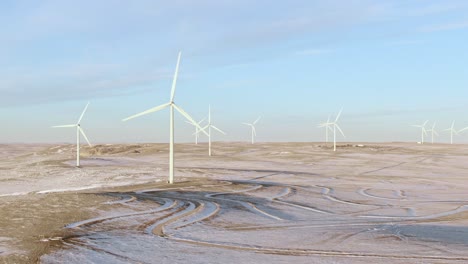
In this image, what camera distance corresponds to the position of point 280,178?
4197 cm

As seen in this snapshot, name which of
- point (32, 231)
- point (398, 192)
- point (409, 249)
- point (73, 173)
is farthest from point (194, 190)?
point (73, 173)

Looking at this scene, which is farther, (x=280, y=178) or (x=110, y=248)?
(x=280, y=178)

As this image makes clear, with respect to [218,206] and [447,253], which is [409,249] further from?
[218,206]

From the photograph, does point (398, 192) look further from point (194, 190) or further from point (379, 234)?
point (379, 234)

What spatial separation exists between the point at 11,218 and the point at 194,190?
13782mm

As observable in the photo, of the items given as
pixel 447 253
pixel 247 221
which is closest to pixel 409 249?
pixel 447 253

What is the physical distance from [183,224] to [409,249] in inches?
318

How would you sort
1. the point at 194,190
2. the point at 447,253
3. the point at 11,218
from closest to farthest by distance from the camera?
the point at 447,253 < the point at 11,218 < the point at 194,190

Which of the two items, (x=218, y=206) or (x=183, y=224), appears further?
(x=218, y=206)

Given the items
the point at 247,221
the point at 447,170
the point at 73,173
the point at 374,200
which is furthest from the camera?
the point at 447,170

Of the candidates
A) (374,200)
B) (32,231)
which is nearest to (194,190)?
(374,200)

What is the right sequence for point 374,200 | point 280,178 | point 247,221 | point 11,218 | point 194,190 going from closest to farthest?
point 11,218 → point 247,221 → point 374,200 → point 194,190 → point 280,178

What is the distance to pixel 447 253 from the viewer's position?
13414mm

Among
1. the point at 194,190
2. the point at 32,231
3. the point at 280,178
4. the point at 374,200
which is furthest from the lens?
the point at 280,178
